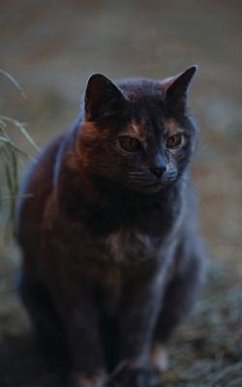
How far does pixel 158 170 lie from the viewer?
6.69ft

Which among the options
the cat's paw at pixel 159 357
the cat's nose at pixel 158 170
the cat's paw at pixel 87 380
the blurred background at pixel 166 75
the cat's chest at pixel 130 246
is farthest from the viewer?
the blurred background at pixel 166 75

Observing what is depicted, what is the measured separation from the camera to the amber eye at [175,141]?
2.11 m

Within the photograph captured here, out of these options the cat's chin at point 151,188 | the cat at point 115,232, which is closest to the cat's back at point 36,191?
the cat at point 115,232

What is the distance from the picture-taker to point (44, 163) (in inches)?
97.7

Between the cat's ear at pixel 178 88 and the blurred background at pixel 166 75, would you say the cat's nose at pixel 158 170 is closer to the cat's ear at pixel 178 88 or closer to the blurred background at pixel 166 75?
the cat's ear at pixel 178 88

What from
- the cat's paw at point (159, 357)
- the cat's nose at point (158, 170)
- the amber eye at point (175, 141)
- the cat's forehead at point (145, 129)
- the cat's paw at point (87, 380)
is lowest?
the cat's paw at point (159, 357)

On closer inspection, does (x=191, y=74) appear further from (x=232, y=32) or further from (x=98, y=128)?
(x=232, y=32)

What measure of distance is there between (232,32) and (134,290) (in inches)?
96.1

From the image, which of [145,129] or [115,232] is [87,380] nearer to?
[115,232]

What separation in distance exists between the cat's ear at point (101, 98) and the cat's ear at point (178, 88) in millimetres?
102

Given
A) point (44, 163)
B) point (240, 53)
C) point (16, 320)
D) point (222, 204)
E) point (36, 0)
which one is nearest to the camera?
point (44, 163)

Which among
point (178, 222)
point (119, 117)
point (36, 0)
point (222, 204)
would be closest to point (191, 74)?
point (119, 117)

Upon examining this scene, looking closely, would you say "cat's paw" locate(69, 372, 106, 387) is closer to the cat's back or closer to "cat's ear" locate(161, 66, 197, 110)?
the cat's back

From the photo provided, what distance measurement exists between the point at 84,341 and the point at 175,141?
22.2 inches
